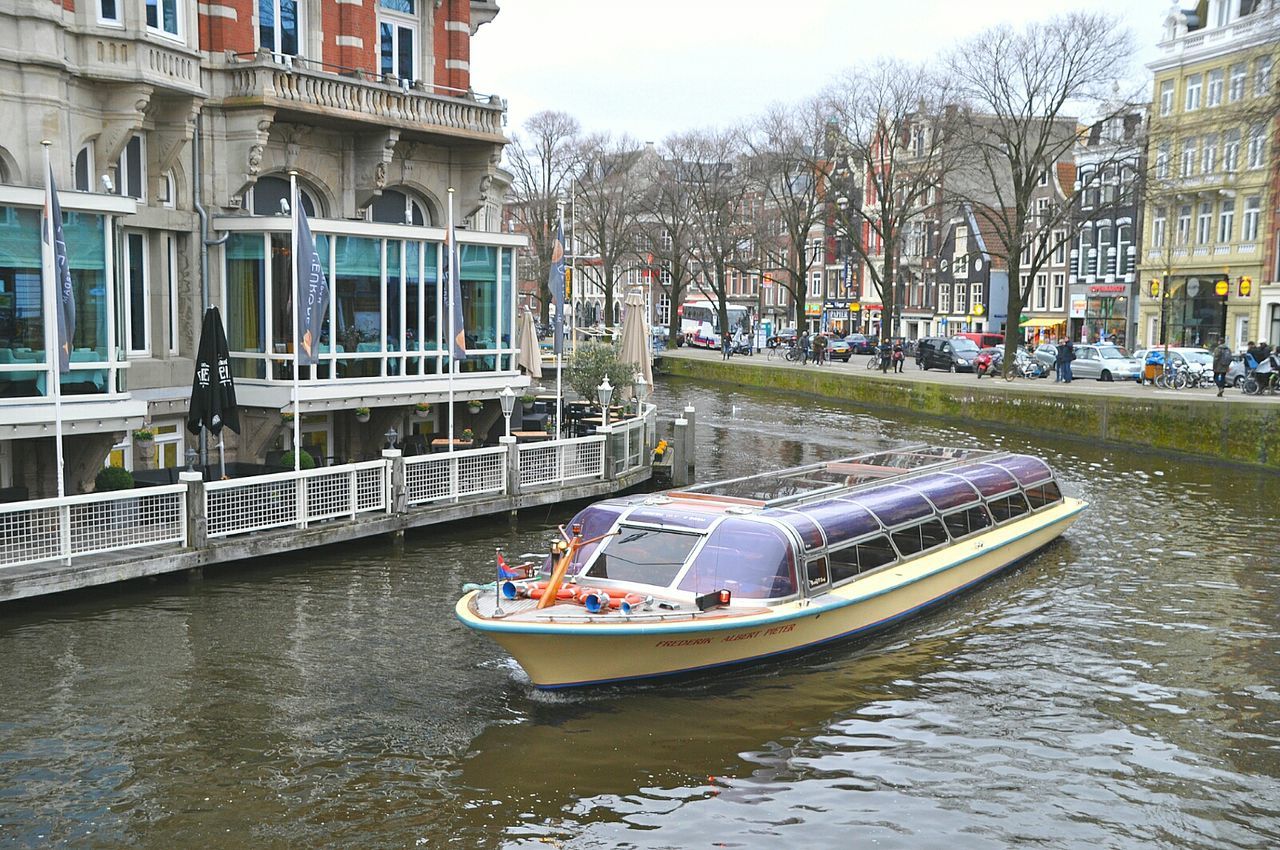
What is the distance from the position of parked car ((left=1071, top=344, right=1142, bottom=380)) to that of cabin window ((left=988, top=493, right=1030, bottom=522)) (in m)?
28.6

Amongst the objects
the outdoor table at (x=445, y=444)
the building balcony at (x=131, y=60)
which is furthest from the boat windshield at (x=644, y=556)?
the building balcony at (x=131, y=60)

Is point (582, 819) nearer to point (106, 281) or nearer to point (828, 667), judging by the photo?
point (828, 667)

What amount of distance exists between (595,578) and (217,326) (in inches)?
340

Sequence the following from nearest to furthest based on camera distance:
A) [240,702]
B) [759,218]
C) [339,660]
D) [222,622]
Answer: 1. [240,702]
2. [339,660]
3. [222,622]
4. [759,218]

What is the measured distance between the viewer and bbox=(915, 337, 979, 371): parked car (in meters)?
58.2

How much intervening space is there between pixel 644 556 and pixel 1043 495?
10.4 m

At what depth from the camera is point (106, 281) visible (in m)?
18.9

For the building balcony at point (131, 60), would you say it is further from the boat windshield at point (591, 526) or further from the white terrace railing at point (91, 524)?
the boat windshield at point (591, 526)

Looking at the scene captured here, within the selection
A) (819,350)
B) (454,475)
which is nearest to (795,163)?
(819,350)

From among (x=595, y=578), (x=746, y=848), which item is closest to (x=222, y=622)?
(x=595, y=578)

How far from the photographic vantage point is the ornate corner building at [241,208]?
1880cm

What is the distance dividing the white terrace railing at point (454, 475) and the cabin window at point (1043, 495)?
9475 millimetres

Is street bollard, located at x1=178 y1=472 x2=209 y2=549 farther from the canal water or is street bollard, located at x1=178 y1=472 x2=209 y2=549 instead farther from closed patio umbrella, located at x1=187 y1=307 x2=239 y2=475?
closed patio umbrella, located at x1=187 y1=307 x2=239 y2=475

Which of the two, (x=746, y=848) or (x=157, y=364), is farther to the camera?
(x=157, y=364)
